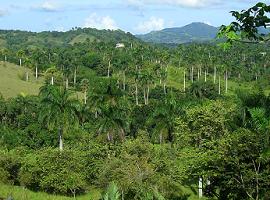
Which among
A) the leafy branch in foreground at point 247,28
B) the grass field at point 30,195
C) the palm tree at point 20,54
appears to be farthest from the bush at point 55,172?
the palm tree at point 20,54

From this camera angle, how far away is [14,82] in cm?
13825

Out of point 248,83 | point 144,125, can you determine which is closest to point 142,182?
point 144,125

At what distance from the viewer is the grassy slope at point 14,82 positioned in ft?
422

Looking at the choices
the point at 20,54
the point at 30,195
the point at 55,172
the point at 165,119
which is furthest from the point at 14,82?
the point at 30,195

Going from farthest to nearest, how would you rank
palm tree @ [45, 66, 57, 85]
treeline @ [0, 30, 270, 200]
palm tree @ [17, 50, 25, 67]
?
palm tree @ [17, 50, 25, 67]
palm tree @ [45, 66, 57, 85]
treeline @ [0, 30, 270, 200]

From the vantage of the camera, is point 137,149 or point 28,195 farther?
point 28,195

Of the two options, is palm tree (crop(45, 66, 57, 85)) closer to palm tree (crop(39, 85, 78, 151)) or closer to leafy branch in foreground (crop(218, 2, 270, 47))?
palm tree (crop(39, 85, 78, 151))

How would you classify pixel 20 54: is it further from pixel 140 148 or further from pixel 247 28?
Result: pixel 247 28

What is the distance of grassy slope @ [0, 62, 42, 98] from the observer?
128500 millimetres

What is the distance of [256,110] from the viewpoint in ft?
38.6

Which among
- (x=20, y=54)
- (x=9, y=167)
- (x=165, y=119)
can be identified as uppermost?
(x=20, y=54)

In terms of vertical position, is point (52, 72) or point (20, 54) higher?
point (20, 54)

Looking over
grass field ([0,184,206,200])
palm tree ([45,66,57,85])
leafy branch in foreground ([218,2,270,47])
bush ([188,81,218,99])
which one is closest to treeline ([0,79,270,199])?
grass field ([0,184,206,200])

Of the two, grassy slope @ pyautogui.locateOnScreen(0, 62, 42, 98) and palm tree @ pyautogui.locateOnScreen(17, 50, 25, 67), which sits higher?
palm tree @ pyautogui.locateOnScreen(17, 50, 25, 67)
